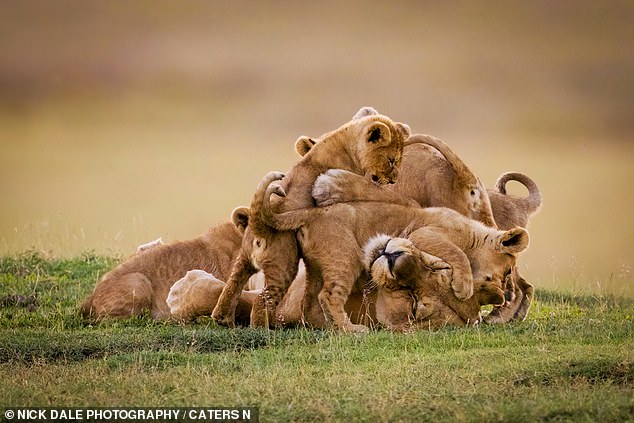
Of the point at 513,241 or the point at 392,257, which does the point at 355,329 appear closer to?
the point at 392,257

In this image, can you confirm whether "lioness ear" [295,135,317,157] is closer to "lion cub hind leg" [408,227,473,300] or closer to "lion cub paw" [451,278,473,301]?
A: "lion cub hind leg" [408,227,473,300]

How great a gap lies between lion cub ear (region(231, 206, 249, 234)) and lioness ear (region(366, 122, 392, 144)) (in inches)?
48.7

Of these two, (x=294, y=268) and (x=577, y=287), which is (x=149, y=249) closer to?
(x=294, y=268)

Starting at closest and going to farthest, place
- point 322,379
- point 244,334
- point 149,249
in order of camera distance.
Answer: point 322,379 → point 244,334 → point 149,249

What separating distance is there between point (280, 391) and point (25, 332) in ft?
11.0

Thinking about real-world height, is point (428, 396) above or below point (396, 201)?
below

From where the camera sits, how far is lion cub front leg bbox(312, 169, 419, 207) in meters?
10.1

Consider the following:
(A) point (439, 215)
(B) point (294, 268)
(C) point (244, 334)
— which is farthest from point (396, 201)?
(C) point (244, 334)

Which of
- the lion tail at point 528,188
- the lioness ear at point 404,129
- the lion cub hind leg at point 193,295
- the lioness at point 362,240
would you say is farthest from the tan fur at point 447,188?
the lion cub hind leg at point 193,295

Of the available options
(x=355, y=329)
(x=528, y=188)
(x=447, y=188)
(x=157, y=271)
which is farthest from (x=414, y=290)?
(x=157, y=271)

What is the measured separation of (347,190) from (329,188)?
0.16 m

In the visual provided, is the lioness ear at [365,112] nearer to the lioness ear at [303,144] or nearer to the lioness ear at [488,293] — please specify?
the lioness ear at [303,144]

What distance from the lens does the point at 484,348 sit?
916 centimetres

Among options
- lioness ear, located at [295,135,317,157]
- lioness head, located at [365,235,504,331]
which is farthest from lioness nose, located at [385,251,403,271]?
lioness ear, located at [295,135,317,157]
